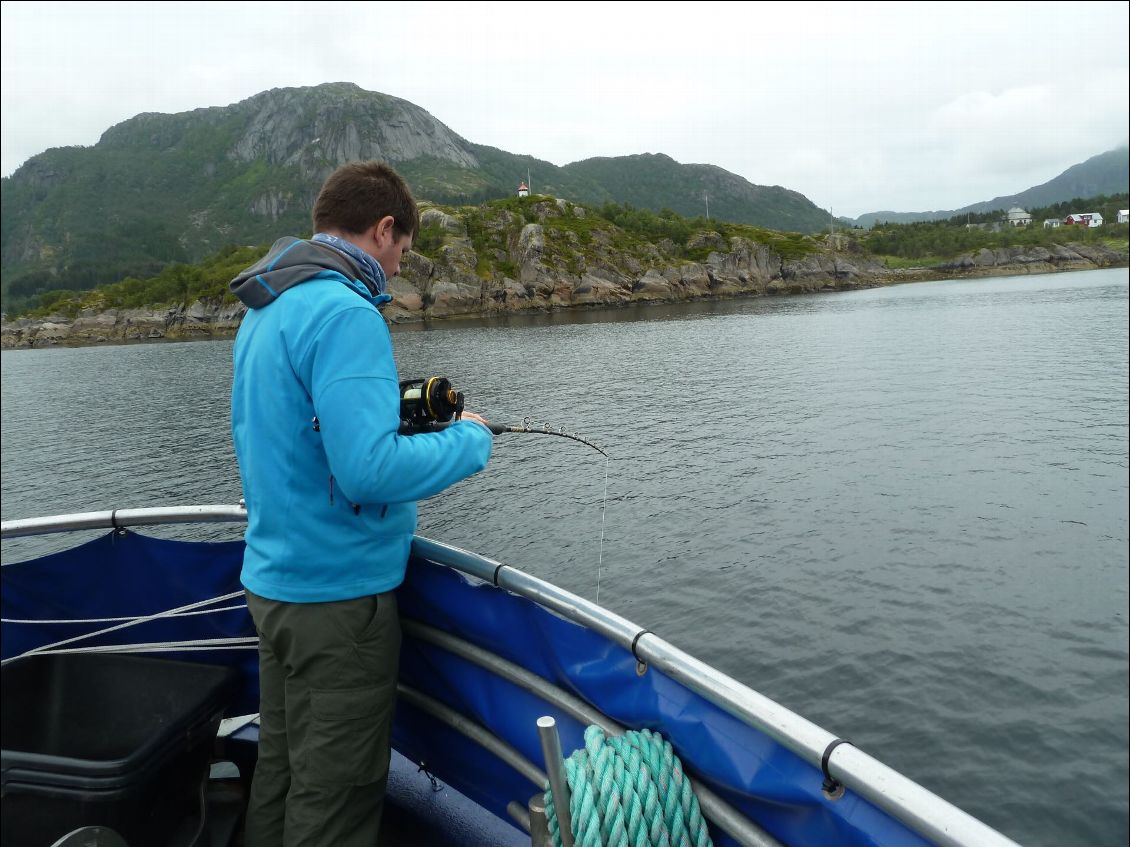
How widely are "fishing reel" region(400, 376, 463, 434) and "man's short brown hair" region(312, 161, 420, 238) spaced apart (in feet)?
2.12

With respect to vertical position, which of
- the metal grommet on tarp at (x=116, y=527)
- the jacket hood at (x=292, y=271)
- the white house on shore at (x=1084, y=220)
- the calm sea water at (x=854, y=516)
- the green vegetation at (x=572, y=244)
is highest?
the white house on shore at (x=1084, y=220)

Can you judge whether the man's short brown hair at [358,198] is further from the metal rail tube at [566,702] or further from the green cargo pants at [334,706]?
the metal rail tube at [566,702]

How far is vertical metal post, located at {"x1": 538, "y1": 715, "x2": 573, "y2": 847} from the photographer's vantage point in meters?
1.99

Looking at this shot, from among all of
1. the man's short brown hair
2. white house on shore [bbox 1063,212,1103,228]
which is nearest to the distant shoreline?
white house on shore [bbox 1063,212,1103,228]

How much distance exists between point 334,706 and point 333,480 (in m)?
0.81

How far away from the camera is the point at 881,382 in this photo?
3011cm

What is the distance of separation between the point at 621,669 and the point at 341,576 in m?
1.02

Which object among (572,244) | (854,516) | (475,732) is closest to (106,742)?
(475,732)

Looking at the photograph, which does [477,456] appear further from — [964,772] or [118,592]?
[964,772]

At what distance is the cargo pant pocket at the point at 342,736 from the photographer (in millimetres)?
2594

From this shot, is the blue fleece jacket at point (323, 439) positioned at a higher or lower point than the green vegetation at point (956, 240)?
lower

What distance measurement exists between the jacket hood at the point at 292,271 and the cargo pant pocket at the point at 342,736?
140 cm

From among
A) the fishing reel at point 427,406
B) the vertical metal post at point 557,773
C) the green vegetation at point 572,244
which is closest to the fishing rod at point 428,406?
the fishing reel at point 427,406

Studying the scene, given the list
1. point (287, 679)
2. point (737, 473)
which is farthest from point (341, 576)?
point (737, 473)
